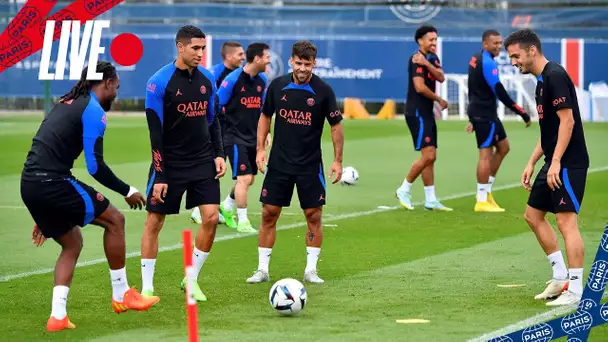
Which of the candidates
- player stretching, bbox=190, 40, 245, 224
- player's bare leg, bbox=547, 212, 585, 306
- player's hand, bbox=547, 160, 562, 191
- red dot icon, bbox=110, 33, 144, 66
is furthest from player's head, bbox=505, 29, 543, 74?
red dot icon, bbox=110, 33, 144, 66

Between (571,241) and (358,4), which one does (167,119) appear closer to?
(571,241)

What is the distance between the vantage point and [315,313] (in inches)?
373

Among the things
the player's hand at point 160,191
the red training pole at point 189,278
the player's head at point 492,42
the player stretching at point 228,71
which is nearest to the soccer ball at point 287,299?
the player's hand at point 160,191

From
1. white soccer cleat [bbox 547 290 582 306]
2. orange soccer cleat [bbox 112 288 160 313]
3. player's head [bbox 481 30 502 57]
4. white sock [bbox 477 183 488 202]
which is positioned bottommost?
white sock [bbox 477 183 488 202]

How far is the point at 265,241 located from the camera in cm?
1104

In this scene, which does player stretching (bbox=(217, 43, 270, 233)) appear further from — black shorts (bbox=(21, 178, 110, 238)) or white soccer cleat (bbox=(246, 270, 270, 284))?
black shorts (bbox=(21, 178, 110, 238))

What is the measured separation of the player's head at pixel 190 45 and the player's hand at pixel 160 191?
96cm

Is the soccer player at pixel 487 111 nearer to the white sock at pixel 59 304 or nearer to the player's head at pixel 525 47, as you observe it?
the player's head at pixel 525 47

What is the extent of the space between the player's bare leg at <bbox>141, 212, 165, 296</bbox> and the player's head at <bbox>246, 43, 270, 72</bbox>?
425cm

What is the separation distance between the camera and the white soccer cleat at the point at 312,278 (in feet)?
35.7

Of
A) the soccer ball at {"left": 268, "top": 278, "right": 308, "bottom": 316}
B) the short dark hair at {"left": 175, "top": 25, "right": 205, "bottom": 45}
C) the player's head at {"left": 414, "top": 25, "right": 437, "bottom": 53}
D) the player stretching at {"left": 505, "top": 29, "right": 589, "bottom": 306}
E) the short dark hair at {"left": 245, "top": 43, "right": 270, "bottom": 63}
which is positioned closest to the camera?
the soccer ball at {"left": 268, "top": 278, "right": 308, "bottom": 316}

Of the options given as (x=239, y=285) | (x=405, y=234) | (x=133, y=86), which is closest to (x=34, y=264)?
(x=239, y=285)

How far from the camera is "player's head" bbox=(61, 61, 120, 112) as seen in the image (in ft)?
29.8

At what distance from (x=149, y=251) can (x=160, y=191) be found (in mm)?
501
